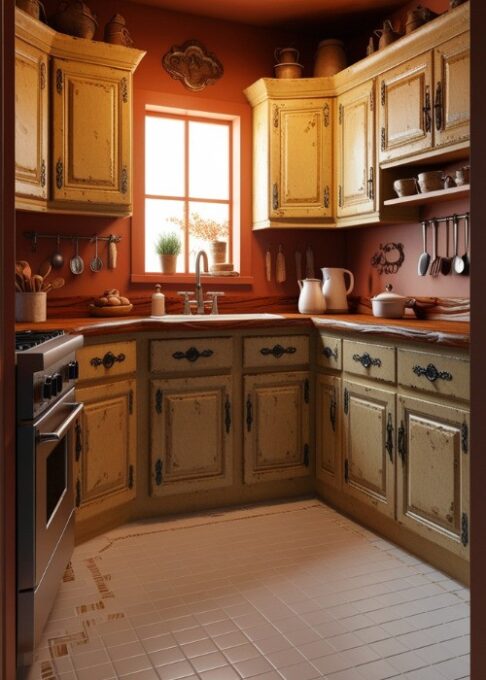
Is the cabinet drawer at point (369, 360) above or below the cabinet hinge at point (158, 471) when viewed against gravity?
above

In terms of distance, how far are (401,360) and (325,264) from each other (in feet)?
5.36

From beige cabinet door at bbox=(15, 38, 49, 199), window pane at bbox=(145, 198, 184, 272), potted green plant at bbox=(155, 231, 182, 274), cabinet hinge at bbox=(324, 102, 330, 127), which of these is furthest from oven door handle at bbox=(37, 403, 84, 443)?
cabinet hinge at bbox=(324, 102, 330, 127)

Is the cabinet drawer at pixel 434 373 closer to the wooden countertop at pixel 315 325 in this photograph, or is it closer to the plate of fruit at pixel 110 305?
the wooden countertop at pixel 315 325

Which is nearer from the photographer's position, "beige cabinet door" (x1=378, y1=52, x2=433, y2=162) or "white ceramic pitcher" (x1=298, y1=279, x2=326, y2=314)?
"beige cabinet door" (x1=378, y1=52, x2=433, y2=162)

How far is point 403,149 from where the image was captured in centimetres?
→ 300

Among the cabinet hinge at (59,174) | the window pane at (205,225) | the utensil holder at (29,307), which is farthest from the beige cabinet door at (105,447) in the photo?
→ the window pane at (205,225)

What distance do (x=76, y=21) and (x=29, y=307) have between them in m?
1.46

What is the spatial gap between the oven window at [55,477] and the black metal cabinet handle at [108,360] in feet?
1.83

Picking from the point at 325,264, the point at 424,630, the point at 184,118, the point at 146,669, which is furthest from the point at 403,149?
the point at 146,669

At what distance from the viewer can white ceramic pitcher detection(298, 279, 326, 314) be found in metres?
3.59

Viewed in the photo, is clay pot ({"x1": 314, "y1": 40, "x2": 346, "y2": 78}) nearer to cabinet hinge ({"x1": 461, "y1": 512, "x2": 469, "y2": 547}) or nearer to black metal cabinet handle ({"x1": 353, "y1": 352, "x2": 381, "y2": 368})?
black metal cabinet handle ({"x1": 353, "y1": 352, "x2": 381, "y2": 368})

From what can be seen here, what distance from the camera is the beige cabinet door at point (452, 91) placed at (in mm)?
2613

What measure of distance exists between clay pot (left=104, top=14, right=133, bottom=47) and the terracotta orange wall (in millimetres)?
124

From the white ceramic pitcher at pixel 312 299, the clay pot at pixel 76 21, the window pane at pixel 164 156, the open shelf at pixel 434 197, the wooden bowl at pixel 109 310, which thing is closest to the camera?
the open shelf at pixel 434 197
